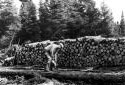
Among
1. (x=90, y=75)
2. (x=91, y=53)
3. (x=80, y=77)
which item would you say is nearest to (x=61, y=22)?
(x=91, y=53)

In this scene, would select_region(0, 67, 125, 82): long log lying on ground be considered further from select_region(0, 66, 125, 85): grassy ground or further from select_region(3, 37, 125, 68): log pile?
select_region(3, 37, 125, 68): log pile

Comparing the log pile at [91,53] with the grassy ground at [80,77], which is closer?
the grassy ground at [80,77]

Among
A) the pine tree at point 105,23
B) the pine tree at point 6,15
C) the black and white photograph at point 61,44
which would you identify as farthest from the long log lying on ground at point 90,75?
the pine tree at point 6,15

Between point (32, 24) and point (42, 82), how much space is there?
2324 centimetres

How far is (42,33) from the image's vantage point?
31938 mm

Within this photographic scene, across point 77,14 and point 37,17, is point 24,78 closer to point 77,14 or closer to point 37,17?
point 77,14

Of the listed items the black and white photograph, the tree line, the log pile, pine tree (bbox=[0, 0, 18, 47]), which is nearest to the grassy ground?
the black and white photograph

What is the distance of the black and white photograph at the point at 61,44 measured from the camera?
8.62 m

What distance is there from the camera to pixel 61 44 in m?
10.2

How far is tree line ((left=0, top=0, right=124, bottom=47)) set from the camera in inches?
1142

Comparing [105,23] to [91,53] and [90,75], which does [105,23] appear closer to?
[91,53]

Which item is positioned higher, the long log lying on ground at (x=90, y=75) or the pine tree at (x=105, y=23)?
the pine tree at (x=105, y=23)

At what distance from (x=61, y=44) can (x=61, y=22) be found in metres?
19.4

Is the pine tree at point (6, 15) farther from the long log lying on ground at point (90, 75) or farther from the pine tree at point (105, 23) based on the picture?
the long log lying on ground at point (90, 75)
